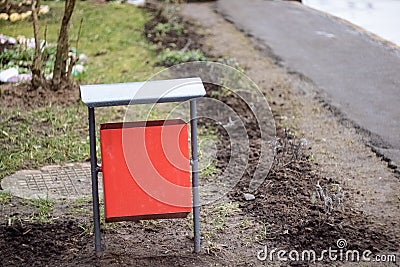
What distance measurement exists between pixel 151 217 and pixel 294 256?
79cm

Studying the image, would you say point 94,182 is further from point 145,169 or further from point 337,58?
point 337,58

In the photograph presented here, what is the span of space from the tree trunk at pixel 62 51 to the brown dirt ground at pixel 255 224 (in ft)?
6.20

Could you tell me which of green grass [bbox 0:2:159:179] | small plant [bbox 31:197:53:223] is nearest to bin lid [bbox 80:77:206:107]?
small plant [bbox 31:197:53:223]

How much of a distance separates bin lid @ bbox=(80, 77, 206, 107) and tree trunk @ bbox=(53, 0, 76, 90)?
9.71ft

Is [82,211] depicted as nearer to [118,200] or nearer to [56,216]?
[56,216]

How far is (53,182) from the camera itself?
209 inches

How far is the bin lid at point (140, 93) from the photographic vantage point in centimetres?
386

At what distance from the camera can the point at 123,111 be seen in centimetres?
682

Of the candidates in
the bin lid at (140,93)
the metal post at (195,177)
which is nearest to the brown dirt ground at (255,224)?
the metal post at (195,177)

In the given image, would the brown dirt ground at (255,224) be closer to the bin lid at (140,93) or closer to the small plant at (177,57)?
the bin lid at (140,93)

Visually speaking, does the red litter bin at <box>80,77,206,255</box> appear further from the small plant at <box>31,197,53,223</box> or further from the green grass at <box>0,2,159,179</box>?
the green grass at <box>0,2,159,179</box>

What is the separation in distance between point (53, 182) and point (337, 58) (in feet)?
14.3

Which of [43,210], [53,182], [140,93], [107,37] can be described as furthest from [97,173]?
[107,37]

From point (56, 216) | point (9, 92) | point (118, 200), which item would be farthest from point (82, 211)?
point (9, 92)
